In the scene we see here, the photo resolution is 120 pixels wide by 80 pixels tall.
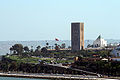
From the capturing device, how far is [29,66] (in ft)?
267

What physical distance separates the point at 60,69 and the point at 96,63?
687cm

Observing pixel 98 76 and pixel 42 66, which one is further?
pixel 42 66

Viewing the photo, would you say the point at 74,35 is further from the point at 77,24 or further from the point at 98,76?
the point at 98,76

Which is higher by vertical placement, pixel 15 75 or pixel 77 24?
pixel 77 24

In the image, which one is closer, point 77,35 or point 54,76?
point 54,76

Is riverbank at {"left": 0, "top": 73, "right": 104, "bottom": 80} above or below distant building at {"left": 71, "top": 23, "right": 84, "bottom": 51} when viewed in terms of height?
below

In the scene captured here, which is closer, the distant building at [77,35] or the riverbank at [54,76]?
the riverbank at [54,76]

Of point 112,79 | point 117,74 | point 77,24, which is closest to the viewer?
point 112,79

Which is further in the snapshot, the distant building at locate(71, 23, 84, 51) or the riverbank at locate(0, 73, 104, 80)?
the distant building at locate(71, 23, 84, 51)

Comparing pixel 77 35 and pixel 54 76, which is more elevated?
pixel 77 35

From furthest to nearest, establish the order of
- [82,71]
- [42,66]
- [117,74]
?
[42,66], [82,71], [117,74]

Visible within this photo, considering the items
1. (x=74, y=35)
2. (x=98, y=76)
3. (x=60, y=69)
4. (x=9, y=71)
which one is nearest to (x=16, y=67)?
(x=9, y=71)

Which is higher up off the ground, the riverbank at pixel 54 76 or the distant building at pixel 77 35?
the distant building at pixel 77 35

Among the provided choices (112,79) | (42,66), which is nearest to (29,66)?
(42,66)
